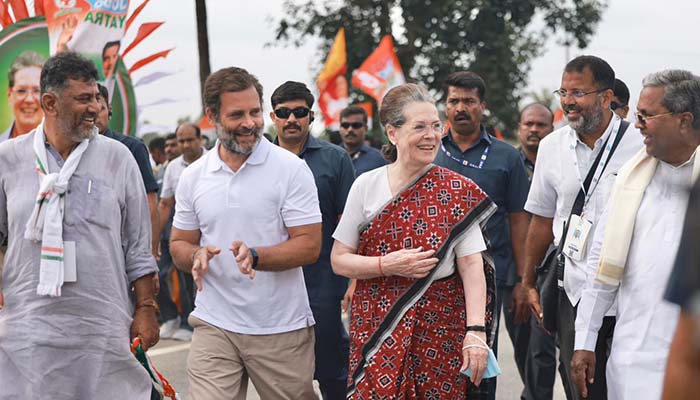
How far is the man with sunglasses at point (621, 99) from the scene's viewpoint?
24.0 feet

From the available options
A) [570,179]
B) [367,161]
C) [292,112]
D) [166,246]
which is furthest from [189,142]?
[570,179]

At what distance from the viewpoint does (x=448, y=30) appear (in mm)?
31516

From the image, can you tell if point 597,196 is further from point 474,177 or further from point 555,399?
point 555,399

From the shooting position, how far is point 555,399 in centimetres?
745

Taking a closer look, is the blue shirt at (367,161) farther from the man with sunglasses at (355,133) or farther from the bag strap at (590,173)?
the bag strap at (590,173)

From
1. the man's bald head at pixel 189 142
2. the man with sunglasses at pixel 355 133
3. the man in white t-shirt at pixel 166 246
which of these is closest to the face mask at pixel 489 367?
the man with sunglasses at pixel 355 133

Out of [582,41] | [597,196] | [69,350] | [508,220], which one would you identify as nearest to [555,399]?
[508,220]

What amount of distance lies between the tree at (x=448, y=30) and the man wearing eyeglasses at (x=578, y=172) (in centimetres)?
2570

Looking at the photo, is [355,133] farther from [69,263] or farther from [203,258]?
[69,263]

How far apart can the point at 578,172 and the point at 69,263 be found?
2.63 m

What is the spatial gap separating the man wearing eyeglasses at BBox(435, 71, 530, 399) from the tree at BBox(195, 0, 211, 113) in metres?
12.6

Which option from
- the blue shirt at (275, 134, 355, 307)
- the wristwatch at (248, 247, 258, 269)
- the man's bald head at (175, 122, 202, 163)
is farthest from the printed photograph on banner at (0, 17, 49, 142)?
the wristwatch at (248, 247, 258, 269)

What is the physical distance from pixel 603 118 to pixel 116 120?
536cm

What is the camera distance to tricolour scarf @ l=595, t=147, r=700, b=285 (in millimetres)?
4293
